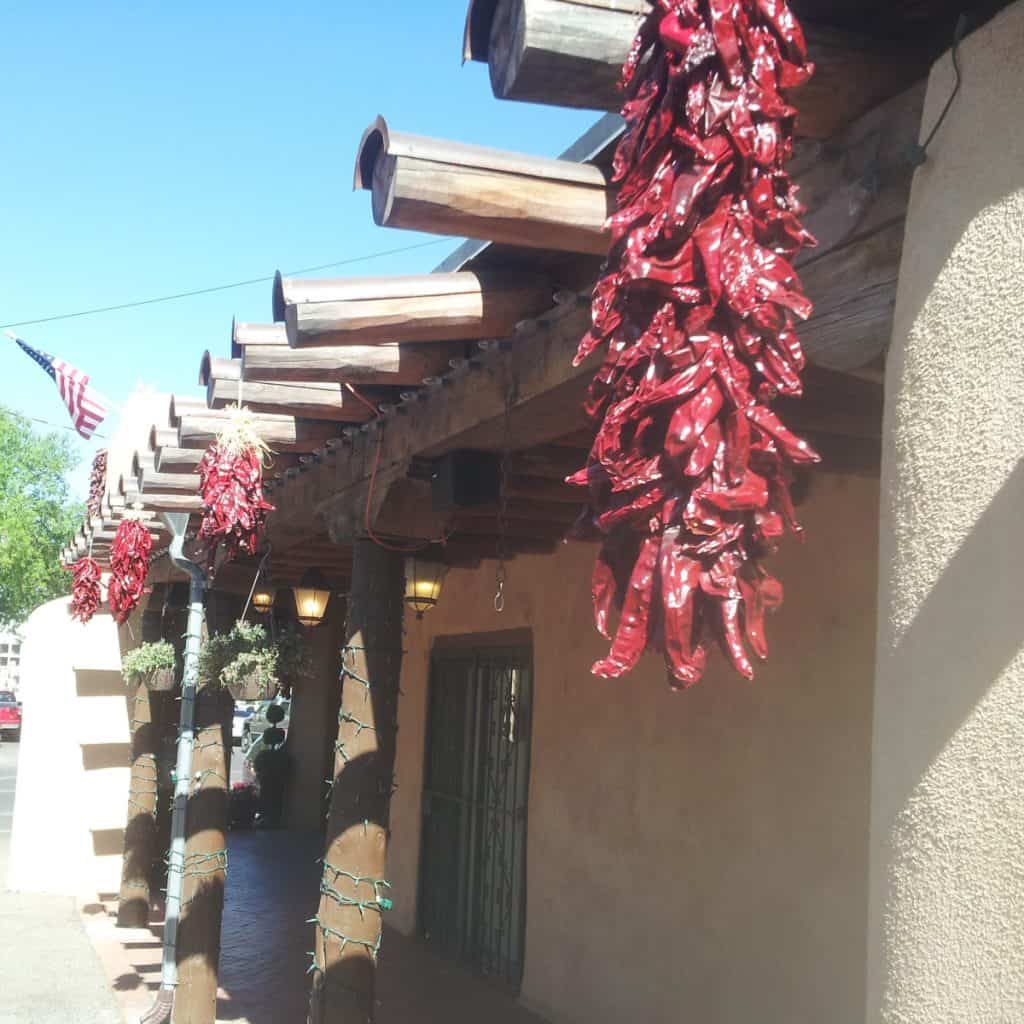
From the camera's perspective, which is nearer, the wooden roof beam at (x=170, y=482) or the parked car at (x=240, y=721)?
the wooden roof beam at (x=170, y=482)

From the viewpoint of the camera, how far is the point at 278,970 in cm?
818

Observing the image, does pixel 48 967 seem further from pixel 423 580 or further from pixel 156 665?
pixel 423 580

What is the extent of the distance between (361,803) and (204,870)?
2219 mm

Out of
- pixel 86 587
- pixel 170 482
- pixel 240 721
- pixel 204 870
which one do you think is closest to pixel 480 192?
pixel 170 482

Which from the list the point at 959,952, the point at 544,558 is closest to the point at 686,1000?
the point at 544,558

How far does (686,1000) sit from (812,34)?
4365 millimetres

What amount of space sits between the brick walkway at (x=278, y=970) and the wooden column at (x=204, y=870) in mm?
668

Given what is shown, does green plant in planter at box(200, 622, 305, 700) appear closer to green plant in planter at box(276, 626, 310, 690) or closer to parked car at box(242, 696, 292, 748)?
Answer: green plant in planter at box(276, 626, 310, 690)

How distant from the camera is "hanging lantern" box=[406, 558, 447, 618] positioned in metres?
6.51

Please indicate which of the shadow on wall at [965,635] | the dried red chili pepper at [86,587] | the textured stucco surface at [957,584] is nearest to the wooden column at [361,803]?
the textured stucco surface at [957,584]

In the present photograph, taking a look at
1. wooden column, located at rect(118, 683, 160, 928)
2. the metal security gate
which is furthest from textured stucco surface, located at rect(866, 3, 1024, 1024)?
wooden column, located at rect(118, 683, 160, 928)

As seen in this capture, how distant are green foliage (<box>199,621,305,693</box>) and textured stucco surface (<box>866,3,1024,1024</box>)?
474cm

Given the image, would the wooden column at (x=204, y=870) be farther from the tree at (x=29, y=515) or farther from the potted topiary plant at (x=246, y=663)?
the tree at (x=29, y=515)

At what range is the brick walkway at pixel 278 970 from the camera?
704 cm
